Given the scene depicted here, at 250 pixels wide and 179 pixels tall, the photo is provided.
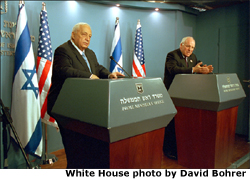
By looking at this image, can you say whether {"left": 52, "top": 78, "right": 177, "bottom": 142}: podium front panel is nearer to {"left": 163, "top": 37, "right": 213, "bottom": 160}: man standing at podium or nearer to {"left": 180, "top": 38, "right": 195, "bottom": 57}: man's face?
{"left": 163, "top": 37, "right": 213, "bottom": 160}: man standing at podium

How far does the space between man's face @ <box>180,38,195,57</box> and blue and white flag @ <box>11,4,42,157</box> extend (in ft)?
6.22

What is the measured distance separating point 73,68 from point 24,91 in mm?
1383

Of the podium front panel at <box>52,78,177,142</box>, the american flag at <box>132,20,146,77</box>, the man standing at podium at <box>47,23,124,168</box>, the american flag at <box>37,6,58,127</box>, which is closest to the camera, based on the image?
the podium front panel at <box>52,78,177,142</box>

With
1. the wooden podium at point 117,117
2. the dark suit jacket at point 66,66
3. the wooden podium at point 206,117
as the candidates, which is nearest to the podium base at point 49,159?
the dark suit jacket at point 66,66

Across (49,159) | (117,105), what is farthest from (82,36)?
(49,159)

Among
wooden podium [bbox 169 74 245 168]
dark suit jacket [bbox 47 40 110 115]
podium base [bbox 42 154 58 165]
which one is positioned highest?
dark suit jacket [bbox 47 40 110 115]

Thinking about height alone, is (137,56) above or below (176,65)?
above

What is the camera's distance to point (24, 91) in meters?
2.56

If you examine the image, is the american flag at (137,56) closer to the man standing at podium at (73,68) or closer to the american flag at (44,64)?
the american flag at (44,64)

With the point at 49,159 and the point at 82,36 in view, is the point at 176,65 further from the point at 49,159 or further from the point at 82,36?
the point at 49,159

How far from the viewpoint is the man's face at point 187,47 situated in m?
2.65

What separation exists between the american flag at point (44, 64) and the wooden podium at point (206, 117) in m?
1.63

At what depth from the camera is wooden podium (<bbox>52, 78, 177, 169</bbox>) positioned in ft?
3.36

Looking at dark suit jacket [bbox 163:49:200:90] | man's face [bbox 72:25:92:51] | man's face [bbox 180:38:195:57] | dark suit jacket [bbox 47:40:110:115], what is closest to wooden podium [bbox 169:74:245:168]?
dark suit jacket [bbox 163:49:200:90]
